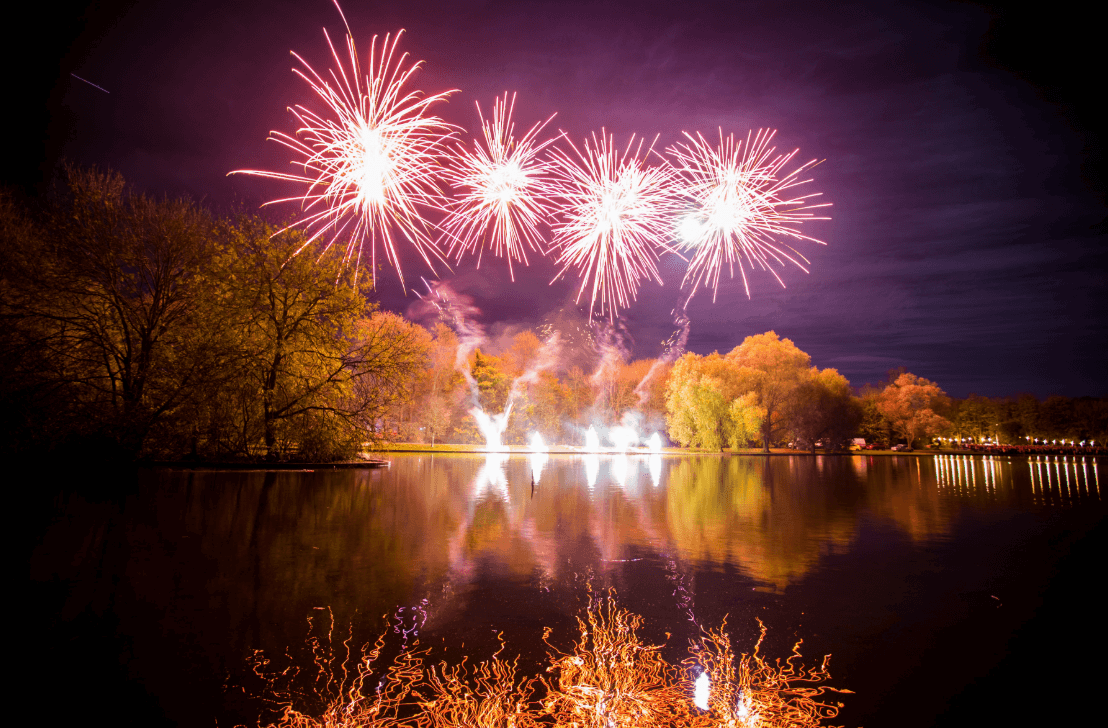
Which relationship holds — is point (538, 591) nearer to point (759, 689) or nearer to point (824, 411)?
point (759, 689)

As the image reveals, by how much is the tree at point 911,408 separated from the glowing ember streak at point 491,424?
51905mm

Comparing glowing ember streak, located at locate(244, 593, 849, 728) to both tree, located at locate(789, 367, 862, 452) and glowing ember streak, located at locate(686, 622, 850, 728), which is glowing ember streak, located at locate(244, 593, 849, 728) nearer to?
glowing ember streak, located at locate(686, 622, 850, 728)

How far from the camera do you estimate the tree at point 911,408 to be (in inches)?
2613

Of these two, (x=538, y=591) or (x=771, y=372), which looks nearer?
(x=538, y=591)

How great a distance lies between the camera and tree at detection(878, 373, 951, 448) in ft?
218

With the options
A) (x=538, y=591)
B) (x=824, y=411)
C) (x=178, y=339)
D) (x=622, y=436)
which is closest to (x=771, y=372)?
(x=824, y=411)

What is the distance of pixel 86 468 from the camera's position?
661 inches

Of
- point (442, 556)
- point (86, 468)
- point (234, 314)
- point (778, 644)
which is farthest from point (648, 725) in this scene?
point (234, 314)

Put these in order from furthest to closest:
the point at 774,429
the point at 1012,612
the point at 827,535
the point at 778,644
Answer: the point at 774,429 < the point at 827,535 < the point at 1012,612 < the point at 778,644

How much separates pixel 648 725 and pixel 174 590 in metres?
5.10

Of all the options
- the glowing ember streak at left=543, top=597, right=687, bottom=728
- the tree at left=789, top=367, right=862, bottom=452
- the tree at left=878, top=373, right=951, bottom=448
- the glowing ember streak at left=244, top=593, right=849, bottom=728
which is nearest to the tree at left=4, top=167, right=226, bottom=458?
the glowing ember streak at left=244, top=593, right=849, bottom=728

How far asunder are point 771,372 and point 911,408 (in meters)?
27.8

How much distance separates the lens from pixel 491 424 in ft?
177

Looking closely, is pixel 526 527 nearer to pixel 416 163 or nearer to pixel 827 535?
pixel 827 535
